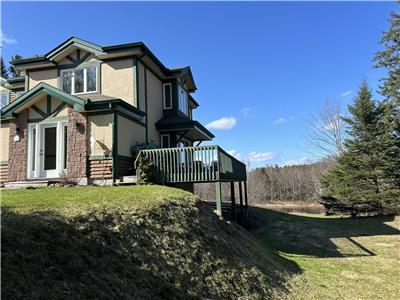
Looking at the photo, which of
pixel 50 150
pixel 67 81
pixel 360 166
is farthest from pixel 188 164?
pixel 360 166

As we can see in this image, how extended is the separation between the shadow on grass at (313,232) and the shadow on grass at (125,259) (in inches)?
209

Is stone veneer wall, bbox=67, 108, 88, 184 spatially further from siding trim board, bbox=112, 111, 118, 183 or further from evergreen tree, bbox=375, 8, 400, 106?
evergreen tree, bbox=375, 8, 400, 106

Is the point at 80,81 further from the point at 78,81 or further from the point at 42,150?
the point at 42,150

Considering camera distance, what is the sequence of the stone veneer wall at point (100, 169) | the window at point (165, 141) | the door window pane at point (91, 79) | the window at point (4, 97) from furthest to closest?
the window at point (4, 97)
the window at point (165, 141)
the door window pane at point (91, 79)
the stone veneer wall at point (100, 169)

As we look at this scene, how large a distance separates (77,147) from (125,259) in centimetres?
862

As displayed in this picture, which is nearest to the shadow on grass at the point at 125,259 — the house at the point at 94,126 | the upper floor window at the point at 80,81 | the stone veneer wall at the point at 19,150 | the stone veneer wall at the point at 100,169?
the house at the point at 94,126

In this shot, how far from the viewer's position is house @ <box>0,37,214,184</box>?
12.9 meters

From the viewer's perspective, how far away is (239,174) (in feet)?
55.8

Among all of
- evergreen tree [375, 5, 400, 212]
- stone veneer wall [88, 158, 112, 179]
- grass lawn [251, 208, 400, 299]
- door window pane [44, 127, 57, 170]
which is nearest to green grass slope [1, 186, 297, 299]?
grass lawn [251, 208, 400, 299]

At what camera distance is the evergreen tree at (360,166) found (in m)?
22.8

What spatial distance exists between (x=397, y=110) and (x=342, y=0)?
467 inches

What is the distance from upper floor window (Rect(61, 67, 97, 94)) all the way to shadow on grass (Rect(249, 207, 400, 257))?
10.5 m

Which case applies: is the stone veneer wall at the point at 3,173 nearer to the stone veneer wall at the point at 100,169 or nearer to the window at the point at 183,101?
the stone veneer wall at the point at 100,169

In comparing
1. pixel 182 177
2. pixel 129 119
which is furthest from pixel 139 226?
pixel 129 119
